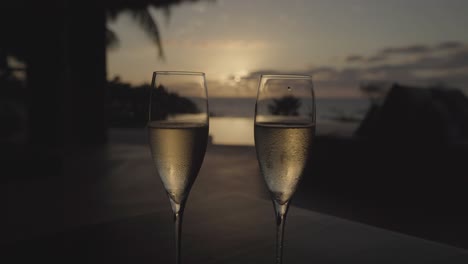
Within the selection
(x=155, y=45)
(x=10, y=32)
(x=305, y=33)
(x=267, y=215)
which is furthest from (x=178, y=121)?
(x=305, y=33)

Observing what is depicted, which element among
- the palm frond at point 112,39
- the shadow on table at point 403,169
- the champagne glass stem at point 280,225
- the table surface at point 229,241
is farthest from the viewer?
the palm frond at point 112,39

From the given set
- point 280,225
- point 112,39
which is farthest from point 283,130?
point 112,39

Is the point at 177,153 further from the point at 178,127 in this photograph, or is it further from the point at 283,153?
the point at 283,153

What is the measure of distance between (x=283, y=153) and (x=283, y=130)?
0.03 meters

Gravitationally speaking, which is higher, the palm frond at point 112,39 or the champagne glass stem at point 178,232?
the palm frond at point 112,39

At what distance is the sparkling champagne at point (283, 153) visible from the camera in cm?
54

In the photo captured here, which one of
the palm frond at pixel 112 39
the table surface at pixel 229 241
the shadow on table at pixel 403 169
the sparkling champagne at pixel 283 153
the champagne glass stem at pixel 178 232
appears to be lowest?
the shadow on table at pixel 403 169

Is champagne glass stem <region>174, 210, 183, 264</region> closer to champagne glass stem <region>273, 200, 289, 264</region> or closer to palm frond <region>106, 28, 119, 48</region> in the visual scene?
champagne glass stem <region>273, 200, 289, 264</region>

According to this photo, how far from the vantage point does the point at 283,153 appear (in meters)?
0.54

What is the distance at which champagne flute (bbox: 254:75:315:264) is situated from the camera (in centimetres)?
54

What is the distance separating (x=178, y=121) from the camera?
559 mm

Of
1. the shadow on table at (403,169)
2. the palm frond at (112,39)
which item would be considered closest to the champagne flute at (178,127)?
the shadow on table at (403,169)

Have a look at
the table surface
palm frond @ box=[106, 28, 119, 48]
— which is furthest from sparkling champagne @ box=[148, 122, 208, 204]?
palm frond @ box=[106, 28, 119, 48]

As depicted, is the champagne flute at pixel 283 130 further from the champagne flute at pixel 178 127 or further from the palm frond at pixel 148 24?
the palm frond at pixel 148 24
